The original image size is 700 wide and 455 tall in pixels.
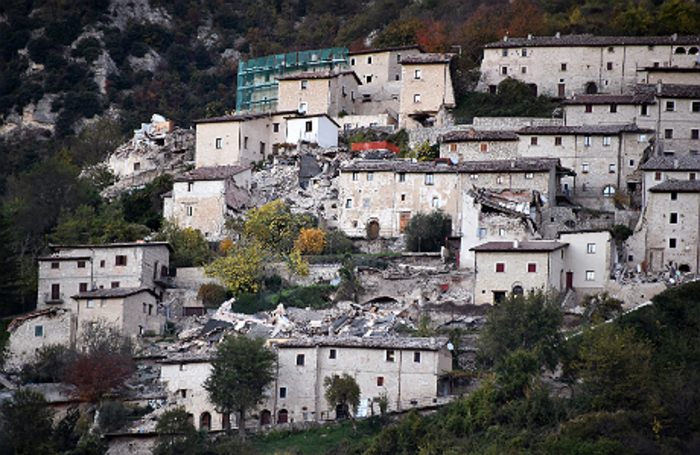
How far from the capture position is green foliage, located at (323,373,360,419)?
170 feet

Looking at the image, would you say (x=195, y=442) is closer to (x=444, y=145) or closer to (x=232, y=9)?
(x=444, y=145)

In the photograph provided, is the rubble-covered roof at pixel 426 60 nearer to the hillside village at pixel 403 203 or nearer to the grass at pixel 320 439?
the hillside village at pixel 403 203

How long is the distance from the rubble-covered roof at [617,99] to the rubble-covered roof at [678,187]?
11383mm

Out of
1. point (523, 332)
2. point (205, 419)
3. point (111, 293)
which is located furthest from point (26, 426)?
point (523, 332)

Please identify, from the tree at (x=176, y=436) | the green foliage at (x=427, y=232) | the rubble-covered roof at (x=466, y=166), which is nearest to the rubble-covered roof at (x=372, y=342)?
the tree at (x=176, y=436)

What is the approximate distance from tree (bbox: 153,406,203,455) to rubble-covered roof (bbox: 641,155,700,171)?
31.2m

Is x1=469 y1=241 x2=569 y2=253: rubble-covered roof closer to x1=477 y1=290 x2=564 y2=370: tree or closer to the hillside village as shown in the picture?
the hillside village

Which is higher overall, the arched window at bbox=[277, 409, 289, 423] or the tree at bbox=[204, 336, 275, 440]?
the tree at bbox=[204, 336, 275, 440]

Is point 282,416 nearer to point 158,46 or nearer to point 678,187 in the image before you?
point 678,187

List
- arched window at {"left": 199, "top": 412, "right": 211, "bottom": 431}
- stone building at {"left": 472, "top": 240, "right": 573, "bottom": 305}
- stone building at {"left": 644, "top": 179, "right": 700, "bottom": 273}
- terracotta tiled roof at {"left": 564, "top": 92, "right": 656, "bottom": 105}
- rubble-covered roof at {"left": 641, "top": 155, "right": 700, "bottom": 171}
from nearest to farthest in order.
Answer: arched window at {"left": 199, "top": 412, "right": 211, "bottom": 431} → stone building at {"left": 472, "top": 240, "right": 573, "bottom": 305} → stone building at {"left": 644, "top": 179, "right": 700, "bottom": 273} → rubble-covered roof at {"left": 641, "top": 155, "right": 700, "bottom": 171} → terracotta tiled roof at {"left": 564, "top": 92, "right": 656, "bottom": 105}

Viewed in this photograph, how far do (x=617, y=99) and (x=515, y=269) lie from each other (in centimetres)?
2047

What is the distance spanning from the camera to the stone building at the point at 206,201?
70938 mm

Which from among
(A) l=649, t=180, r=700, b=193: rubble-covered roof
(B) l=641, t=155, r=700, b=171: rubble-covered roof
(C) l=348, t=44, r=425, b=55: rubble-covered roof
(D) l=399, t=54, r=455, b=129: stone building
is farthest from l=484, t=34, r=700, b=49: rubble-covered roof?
(A) l=649, t=180, r=700, b=193: rubble-covered roof

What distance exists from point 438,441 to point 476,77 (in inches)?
1697
